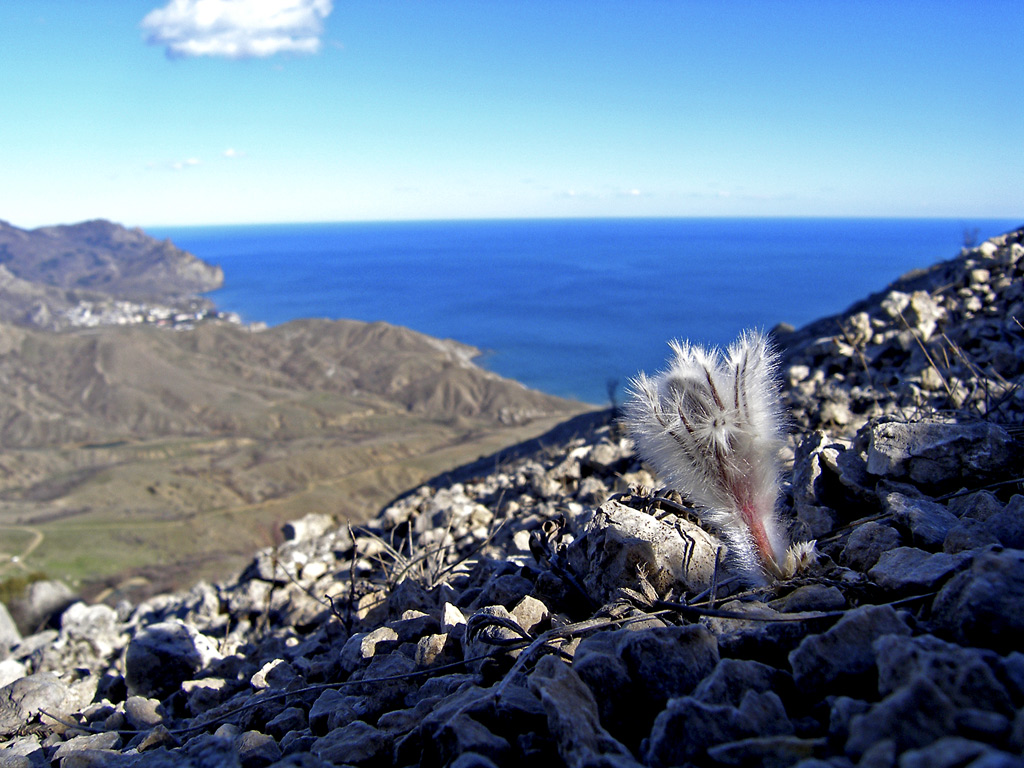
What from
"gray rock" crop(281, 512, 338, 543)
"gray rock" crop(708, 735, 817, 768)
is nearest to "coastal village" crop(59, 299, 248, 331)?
"gray rock" crop(281, 512, 338, 543)

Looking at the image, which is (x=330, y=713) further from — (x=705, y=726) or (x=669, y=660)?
(x=705, y=726)

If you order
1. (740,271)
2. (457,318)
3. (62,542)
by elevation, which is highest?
(740,271)

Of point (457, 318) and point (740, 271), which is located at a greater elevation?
point (740, 271)

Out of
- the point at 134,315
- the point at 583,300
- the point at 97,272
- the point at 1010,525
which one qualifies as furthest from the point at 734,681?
the point at 97,272

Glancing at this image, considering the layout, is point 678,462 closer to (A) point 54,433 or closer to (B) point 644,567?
(B) point 644,567

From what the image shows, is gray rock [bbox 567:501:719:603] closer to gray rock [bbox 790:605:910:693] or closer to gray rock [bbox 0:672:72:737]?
gray rock [bbox 790:605:910:693]

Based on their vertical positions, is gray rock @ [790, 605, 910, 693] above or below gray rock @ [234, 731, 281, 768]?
above

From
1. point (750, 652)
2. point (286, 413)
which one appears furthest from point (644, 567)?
point (286, 413)
